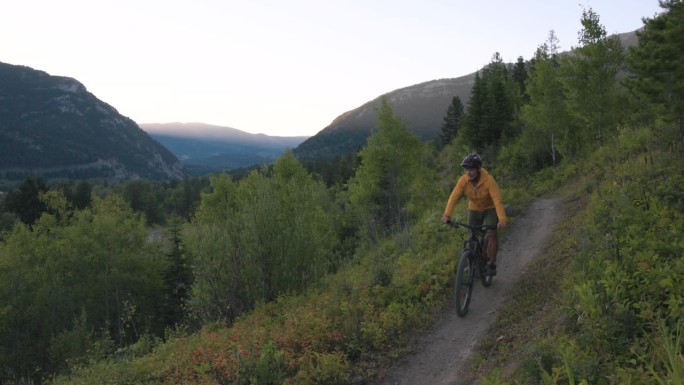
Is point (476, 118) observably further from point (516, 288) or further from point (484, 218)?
point (484, 218)

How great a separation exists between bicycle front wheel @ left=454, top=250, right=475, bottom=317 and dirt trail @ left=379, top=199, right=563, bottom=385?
0.22 meters

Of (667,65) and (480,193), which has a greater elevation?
(667,65)

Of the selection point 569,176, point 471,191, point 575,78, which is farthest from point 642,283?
point 575,78

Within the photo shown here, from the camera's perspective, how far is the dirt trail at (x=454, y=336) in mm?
6285

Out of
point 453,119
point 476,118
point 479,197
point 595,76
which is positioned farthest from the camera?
point 453,119

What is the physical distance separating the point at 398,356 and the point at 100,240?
134ft

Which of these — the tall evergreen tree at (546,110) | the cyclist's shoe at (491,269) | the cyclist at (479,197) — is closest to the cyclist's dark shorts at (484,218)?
the cyclist at (479,197)

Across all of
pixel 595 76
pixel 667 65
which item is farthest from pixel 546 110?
pixel 667 65

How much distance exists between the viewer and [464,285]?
758 centimetres

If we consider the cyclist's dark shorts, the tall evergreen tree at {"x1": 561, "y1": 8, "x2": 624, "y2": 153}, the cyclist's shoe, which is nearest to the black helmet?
the cyclist's dark shorts

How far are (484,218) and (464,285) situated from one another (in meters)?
1.34

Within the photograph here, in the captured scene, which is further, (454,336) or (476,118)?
(476,118)

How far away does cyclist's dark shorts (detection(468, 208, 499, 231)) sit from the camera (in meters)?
7.68

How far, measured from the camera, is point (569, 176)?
22281mm
